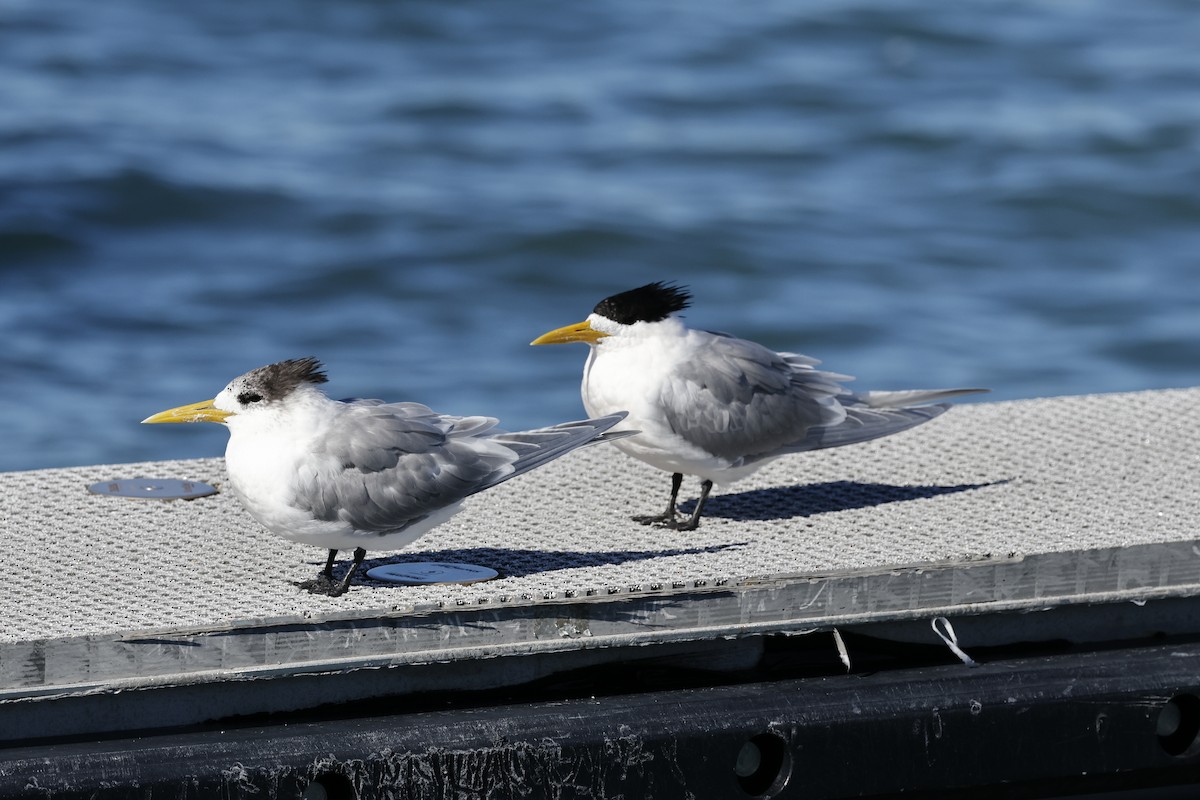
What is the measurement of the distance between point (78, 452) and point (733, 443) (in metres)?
5.95

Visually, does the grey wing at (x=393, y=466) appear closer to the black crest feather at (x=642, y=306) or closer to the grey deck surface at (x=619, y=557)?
the grey deck surface at (x=619, y=557)

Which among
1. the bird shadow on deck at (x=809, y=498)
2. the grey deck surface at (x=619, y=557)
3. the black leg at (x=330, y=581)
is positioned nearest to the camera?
the grey deck surface at (x=619, y=557)

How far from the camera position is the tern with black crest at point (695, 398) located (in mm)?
5254

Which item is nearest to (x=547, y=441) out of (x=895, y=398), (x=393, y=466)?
(x=393, y=466)

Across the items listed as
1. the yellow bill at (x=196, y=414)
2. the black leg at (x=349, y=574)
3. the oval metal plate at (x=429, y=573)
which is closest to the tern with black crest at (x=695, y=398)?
the oval metal plate at (x=429, y=573)

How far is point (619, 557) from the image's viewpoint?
194 inches

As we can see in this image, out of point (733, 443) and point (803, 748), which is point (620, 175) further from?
point (803, 748)

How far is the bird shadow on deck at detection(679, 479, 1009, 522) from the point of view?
17.8ft

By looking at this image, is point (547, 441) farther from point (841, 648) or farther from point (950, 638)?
point (950, 638)

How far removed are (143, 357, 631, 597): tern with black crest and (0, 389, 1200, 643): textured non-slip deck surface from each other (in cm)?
17

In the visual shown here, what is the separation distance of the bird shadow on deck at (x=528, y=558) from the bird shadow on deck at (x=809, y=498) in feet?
1.26

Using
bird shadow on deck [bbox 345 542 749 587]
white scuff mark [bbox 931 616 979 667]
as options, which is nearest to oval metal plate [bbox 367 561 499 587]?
bird shadow on deck [bbox 345 542 749 587]

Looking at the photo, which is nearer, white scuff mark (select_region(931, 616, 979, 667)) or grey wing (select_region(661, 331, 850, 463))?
white scuff mark (select_region(931, 616, 979, 667))

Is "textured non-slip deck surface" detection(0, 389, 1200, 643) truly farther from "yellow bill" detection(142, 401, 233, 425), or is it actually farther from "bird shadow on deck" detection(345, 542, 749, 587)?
"yellow bill" detection(142, 401, 233, 425)
